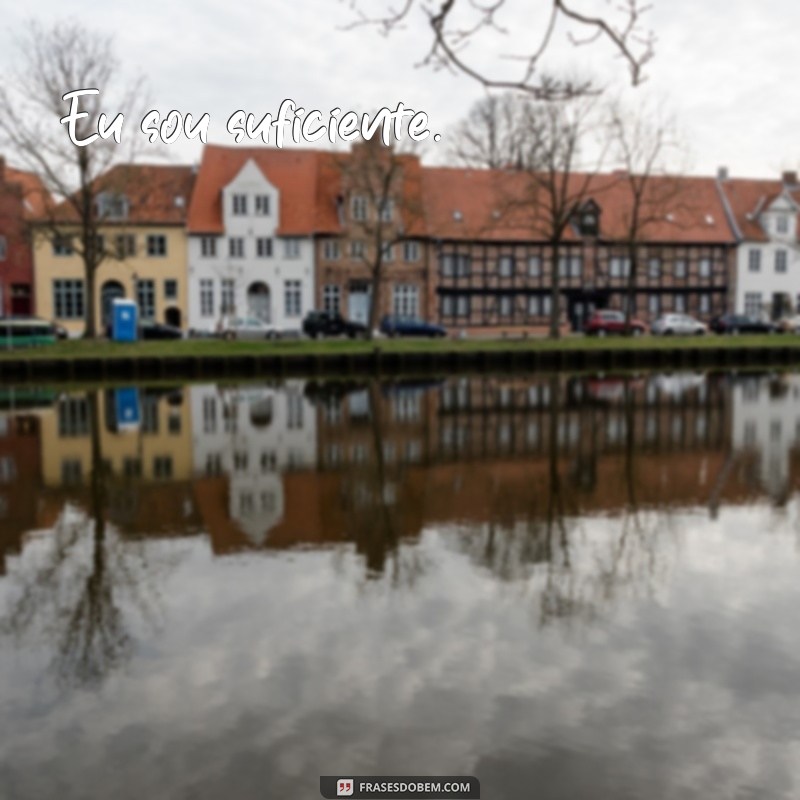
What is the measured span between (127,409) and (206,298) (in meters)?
29.9

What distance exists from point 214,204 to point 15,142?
18459mm

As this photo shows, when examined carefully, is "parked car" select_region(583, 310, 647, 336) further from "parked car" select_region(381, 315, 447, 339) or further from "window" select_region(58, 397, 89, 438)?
"window" select_region(58, 397, 89, 438)

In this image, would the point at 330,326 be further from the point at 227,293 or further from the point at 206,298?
the point at 206,298

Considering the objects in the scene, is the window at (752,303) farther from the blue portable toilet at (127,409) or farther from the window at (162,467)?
the window at (162,467)

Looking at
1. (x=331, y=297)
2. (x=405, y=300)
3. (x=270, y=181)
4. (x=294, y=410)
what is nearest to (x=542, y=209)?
(x=405, y=300)

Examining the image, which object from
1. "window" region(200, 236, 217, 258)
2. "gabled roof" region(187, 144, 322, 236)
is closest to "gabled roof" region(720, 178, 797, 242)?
"gabled roof" region(187, 144, 322, 236)

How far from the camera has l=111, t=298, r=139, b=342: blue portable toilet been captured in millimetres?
42312

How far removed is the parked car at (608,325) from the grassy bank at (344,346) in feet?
17.9

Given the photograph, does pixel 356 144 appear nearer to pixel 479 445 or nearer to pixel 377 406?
pixel 377 406

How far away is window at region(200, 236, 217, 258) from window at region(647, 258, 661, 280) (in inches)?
978

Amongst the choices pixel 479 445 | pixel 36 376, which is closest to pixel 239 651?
pixel 479 445

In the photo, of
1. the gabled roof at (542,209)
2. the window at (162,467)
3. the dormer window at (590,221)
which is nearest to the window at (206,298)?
the gabled roof at (542,209)

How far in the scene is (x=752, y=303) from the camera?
61531 millimetres

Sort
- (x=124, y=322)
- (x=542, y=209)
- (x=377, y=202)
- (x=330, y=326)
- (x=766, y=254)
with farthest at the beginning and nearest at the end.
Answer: (x=766, y=254) < (x=542, y=209) < (x=330, y=326) < (x=377, y=202) < (x=124, y=322)
